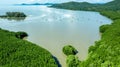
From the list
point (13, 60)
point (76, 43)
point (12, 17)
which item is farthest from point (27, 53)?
point (12, 17)

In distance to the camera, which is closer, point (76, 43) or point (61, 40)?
point (76, 43)

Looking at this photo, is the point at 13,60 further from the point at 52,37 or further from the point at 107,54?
the point at 52,37

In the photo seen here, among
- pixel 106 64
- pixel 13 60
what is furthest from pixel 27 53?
pixel 106 64

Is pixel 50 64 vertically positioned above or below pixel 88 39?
above

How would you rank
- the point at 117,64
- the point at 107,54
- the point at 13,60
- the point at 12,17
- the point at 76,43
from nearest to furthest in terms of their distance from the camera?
the point at 117,64, the point at 107,54, the point at 13,60, the point at 76,43, the point at 12,17

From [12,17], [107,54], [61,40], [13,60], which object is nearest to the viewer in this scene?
[107,54]

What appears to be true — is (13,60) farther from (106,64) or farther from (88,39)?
(88,39)

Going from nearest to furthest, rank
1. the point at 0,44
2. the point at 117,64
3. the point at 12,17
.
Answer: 1. the point at 117,64
2. the point at 0,44
3. the point at 12,17

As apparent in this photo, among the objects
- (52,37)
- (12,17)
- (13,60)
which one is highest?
(13,60)

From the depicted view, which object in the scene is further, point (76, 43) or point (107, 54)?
point (76, 43)
